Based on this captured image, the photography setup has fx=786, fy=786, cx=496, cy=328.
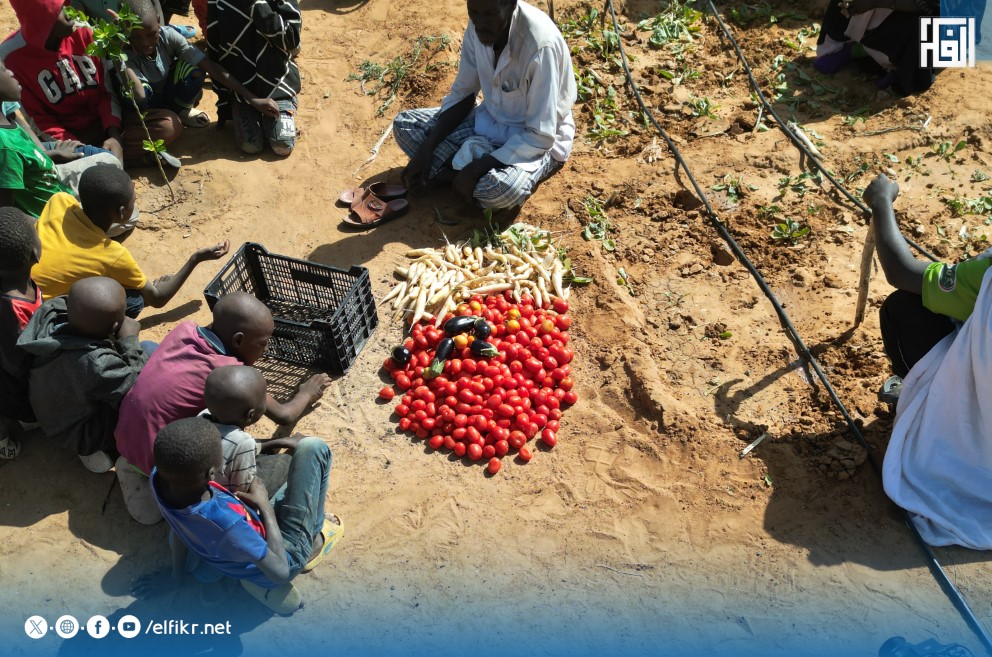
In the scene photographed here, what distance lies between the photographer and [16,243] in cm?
384

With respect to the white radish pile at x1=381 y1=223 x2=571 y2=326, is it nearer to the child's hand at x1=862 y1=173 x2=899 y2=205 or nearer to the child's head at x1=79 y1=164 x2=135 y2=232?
the child's head at x1=79 y1=164 x2=135 y2=232

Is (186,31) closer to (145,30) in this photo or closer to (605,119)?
(145,30)

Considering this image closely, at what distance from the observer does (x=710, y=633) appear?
3.52 m

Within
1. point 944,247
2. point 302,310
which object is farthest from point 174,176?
point 944,247

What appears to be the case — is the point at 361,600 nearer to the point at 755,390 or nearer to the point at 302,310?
the point at 302,310

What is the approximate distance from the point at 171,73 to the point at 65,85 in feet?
2.68

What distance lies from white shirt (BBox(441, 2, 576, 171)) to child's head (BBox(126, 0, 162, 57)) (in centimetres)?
218

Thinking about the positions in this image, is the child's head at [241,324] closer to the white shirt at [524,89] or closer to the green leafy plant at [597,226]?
the white shirt at [524,89]

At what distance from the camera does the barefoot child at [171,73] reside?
19.2 ft

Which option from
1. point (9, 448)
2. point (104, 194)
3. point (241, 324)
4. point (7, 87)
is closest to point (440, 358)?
point (241, 324)

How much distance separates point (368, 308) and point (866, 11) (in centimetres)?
485

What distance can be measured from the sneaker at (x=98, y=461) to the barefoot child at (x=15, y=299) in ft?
1.42

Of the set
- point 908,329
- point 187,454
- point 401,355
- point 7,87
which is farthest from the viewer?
point 7,87

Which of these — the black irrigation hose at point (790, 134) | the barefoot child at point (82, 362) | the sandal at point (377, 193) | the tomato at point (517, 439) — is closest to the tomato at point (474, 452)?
the tomato at point (517, 439)
